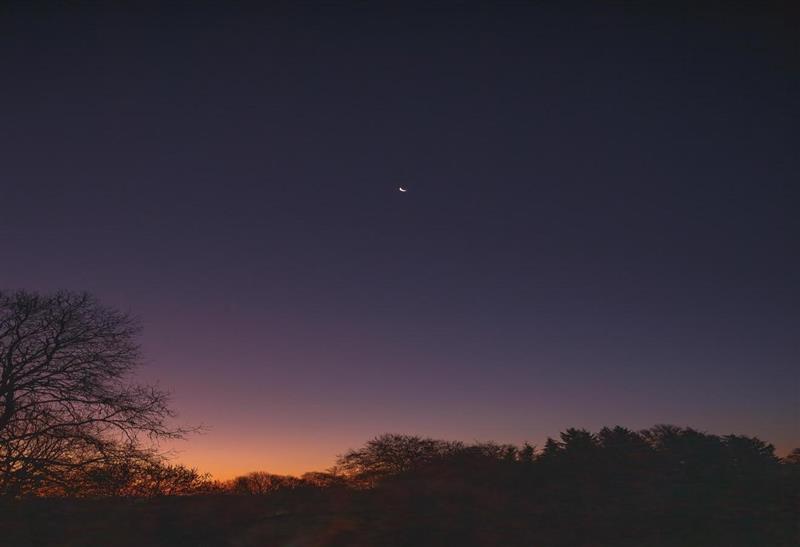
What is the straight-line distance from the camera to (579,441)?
11.1 meters

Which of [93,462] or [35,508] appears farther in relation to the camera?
[93,462]

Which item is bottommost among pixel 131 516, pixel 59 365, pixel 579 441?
pixel 131 516

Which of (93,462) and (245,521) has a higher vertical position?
(93,462)

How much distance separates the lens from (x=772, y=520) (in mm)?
8469

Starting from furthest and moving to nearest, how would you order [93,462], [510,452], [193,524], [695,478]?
[93,462]
[510,452]
[695,478]
[193,524]

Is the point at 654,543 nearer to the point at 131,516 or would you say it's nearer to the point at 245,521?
the point at 245,521

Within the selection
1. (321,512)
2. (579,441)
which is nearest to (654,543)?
(579,441)

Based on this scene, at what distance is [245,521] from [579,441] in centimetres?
708

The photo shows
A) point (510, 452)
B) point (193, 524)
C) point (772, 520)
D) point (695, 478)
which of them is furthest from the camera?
point (510, 452)

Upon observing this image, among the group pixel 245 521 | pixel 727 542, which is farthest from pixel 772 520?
pixel 245 521

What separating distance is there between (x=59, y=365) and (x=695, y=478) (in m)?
16.3

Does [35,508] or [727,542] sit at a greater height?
[35,508]

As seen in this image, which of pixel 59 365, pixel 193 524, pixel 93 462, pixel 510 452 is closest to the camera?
pixel 193 524

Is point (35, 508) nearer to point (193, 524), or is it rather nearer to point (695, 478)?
point (193, 524)
